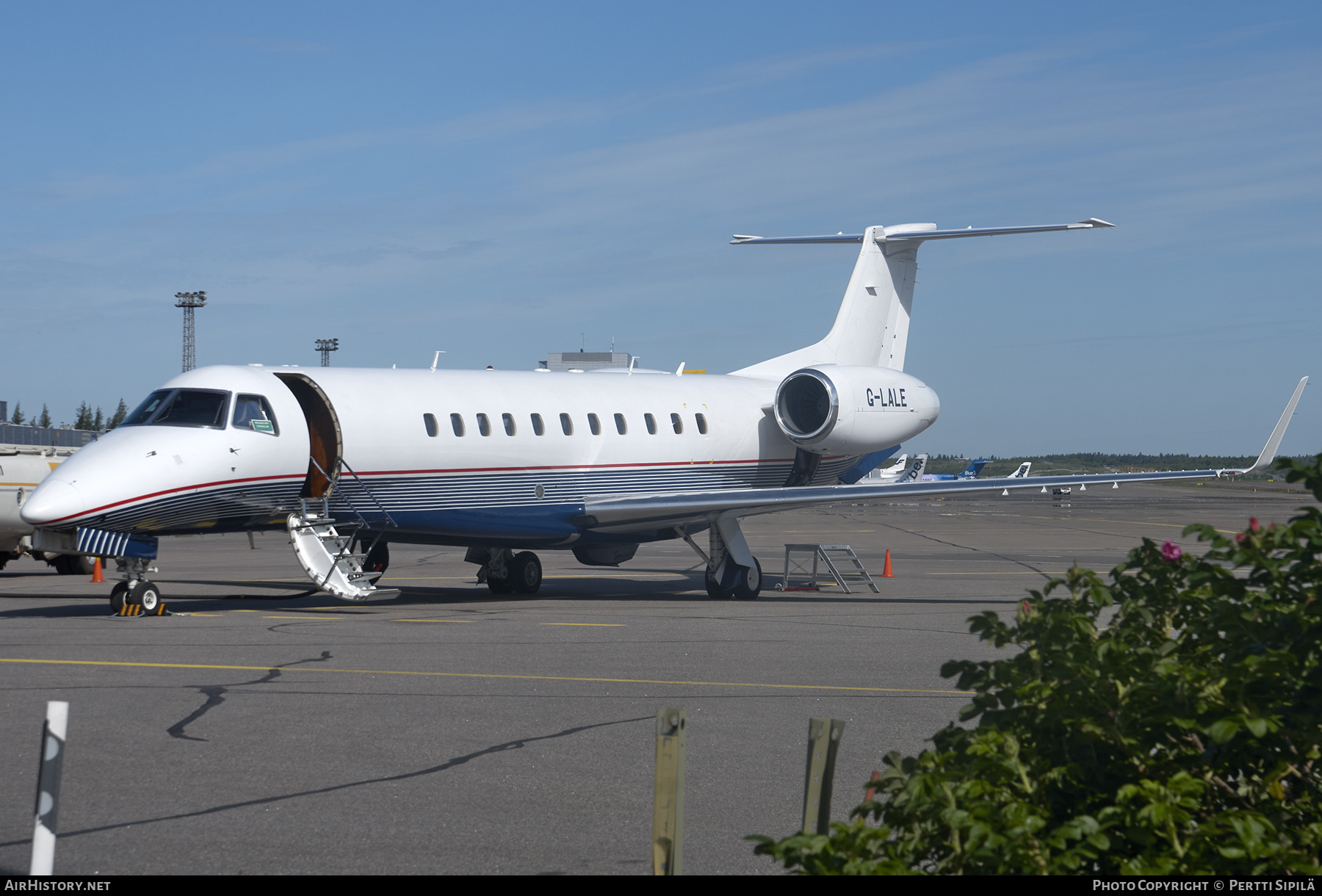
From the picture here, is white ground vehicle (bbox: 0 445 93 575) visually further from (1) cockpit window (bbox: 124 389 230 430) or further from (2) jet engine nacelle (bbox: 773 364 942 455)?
(2) jet engine nacelle (bbox: 773 364 942 455)

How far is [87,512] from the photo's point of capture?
594 inches

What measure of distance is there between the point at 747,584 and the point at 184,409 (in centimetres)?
917

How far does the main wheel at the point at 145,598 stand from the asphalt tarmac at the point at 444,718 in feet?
1.82

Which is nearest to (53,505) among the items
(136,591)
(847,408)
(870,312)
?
(136,591)

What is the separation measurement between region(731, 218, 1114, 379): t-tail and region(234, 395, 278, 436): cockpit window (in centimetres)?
1108

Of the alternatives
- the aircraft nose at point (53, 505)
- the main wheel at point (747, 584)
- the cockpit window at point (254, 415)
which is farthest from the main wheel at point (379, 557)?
the aircraft nose at point (53, 505)

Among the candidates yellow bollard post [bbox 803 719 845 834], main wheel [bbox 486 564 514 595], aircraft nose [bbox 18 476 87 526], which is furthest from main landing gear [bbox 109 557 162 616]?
yellow bollard post [bbox 803 719 845 834]

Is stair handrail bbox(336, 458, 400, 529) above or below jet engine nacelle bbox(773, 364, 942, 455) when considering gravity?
below

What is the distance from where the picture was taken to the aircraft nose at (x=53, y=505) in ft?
48.6

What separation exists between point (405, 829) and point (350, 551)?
12.1 metres

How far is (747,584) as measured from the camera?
68.8 ft

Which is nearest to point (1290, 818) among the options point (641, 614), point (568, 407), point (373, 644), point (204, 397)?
point (373, 644)

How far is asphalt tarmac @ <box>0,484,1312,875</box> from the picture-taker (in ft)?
20.6

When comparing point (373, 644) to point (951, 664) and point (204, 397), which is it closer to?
point (204, 397)
